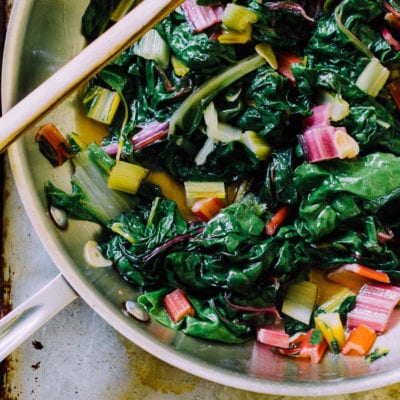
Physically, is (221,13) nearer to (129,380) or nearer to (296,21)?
(296,21)

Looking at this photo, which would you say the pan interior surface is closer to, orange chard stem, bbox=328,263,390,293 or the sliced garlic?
the sliced garlic

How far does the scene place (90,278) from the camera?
2.28 meters

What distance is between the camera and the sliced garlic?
7.74 ft

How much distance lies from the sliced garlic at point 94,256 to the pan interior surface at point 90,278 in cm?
2

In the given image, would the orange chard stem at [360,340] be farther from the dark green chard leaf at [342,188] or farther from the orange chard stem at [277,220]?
the orange chard stem at [277,220]

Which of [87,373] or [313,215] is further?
[87,373]

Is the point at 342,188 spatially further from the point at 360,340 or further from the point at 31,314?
the point at 31,314

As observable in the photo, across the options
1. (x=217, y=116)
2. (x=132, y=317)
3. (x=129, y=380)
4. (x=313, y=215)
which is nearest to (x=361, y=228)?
(x=313, y=215)

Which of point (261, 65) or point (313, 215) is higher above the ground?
point (261, 65)

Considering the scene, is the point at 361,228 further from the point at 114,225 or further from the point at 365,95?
the point at 114,225

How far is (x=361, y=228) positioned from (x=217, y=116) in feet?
2.26

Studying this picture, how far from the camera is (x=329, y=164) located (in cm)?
237

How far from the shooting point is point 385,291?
2.44 meters

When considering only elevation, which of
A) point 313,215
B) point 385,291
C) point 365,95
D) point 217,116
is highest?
point 217,116
